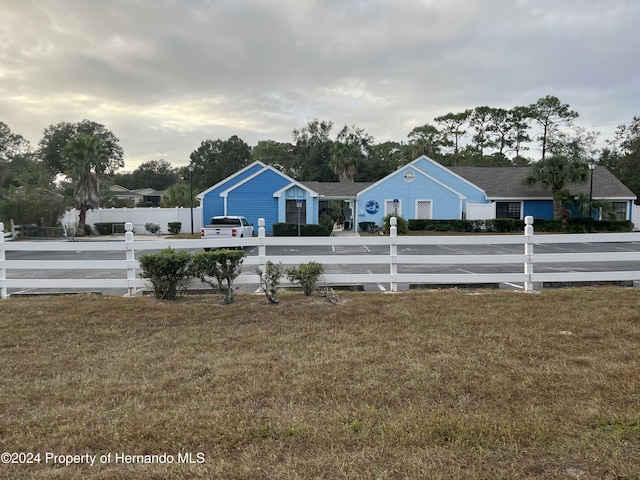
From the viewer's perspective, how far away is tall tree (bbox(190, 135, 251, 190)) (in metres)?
62.8

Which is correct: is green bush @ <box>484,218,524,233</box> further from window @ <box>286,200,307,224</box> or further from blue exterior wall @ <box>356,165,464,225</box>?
window @ <box>286,200,307,224</box>

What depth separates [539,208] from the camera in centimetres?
3247

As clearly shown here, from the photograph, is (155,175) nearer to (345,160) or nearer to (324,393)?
(345,160)

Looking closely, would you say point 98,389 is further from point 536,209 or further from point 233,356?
point 536,209

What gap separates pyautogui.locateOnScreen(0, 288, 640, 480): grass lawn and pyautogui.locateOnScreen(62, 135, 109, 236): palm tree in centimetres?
2897

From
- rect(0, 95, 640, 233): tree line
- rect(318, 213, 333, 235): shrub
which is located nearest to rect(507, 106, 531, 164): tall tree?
rect(0, 95, 640, 233): tree line

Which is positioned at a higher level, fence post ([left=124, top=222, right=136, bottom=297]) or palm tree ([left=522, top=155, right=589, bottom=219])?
palm tree ([left=522, top=155, right=589, bottom=219])

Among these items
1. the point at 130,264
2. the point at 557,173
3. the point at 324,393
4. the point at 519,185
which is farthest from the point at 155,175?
the point at 324,393

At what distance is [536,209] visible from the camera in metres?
32.5

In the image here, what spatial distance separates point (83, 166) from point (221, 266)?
2971 cm

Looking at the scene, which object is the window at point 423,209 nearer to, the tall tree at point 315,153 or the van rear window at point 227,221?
the van rear window at point 227,221

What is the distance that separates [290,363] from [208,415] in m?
1.30

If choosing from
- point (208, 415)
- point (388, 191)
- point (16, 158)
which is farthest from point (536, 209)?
point (16, 158)

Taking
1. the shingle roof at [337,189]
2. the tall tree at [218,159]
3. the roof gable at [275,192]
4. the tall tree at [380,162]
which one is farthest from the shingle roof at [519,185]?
the tall tree at [218,159]
